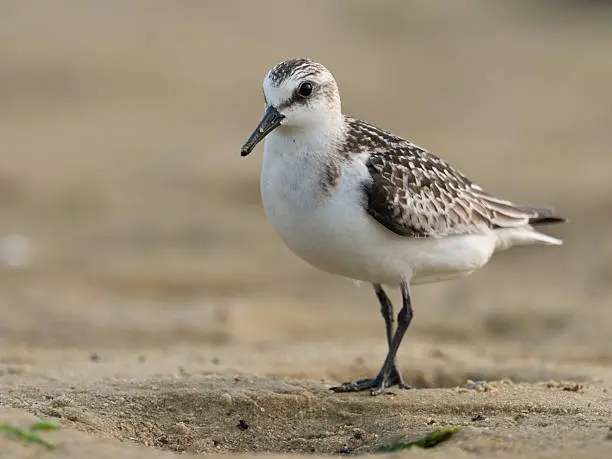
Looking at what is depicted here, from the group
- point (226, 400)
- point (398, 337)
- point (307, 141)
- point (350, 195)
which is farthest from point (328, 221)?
point (226, 400)

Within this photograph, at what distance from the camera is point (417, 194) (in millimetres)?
7102

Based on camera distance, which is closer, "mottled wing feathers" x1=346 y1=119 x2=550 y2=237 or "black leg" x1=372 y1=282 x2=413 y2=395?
"mottled wing feathers" x1=346 y1=119 x2=550 y2=237

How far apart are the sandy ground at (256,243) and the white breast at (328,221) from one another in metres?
0.83

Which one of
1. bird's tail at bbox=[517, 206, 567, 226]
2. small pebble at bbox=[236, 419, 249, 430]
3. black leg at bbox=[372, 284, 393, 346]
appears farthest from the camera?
bird's tail at bbox=[517, 206, 567, 226]

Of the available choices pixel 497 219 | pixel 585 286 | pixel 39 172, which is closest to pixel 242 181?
pixel 39 172

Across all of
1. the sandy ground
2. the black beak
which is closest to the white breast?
the black beak

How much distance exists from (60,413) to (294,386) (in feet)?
5.10

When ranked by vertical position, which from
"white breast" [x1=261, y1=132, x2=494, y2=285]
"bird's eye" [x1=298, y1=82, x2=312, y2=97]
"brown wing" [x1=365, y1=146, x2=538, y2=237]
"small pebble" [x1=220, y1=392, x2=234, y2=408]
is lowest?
"small pebble" [x1=220, y1=392, x2=234, y2=408]

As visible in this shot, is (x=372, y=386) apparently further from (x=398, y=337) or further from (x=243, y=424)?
(x=243, y=424)

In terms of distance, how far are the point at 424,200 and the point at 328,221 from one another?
2.79 ft

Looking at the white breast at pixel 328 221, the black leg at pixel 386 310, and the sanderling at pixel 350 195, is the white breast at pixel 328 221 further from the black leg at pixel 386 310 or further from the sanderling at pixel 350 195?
the black leg at pixel 386 310

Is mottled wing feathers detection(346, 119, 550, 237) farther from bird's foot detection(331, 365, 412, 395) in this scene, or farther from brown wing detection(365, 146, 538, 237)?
bird's foot detection(331, 365, 412, 395)

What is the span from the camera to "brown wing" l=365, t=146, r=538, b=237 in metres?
6.80

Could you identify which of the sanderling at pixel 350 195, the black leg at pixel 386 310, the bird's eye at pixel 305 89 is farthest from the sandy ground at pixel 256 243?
the bird's eye at pixel 305 89
